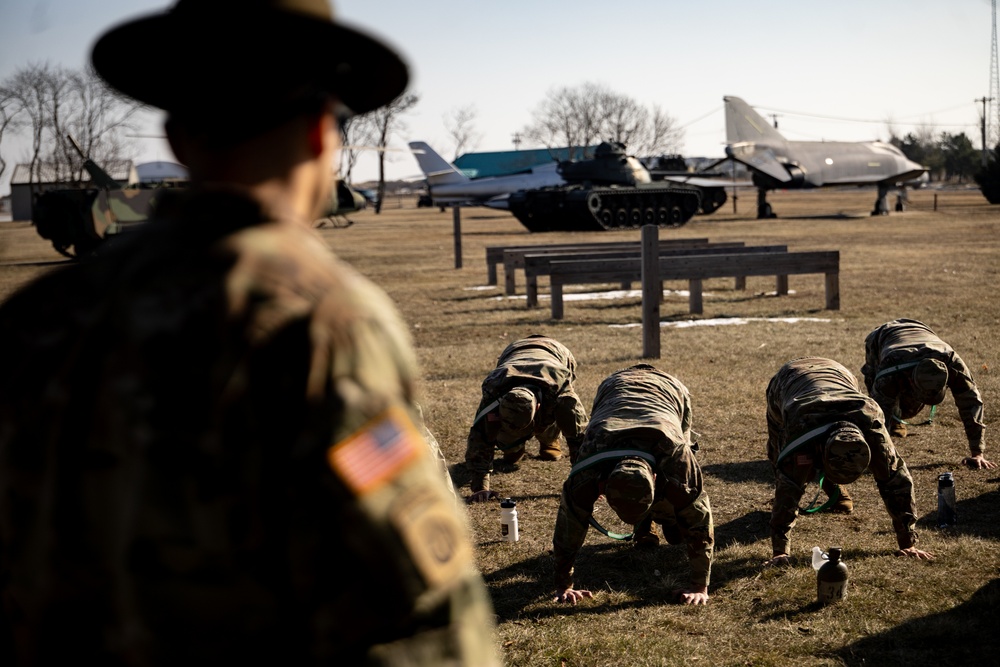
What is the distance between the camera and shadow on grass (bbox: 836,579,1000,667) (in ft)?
16.3

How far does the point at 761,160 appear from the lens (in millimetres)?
48219

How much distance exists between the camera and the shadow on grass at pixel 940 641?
498 centimetres

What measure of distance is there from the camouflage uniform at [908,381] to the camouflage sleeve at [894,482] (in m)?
2.06

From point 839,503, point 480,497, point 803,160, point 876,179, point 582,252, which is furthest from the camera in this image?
point 876,179

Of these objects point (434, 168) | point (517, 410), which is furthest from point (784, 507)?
point (434, 168)

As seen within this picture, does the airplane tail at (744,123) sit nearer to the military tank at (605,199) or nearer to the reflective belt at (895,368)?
the military tank at (605,199)

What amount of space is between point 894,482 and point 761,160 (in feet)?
144

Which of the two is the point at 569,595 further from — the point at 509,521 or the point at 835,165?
the point at 835,165

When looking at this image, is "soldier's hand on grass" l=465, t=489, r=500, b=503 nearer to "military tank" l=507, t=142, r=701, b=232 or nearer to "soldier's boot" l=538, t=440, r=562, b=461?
"soldier's boot" l=538, t=440, r=562, b=461

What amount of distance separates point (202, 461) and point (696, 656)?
4121mm

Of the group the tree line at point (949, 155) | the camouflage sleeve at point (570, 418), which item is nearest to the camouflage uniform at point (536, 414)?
the camouflage sleeve at point (570, 418)

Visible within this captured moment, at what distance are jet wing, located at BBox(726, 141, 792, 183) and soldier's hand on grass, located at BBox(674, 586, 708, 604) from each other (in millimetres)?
43679

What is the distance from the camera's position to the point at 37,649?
1.66m

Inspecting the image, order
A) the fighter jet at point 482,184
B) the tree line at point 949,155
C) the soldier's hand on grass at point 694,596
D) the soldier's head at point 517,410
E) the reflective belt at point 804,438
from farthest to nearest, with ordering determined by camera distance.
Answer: the tree line at point 949,155
the fighter jet at point 482,184
the soldier's head at point 517,410
the reflective belt at point 804,438
the soldier's hand on grass at point 694,596
